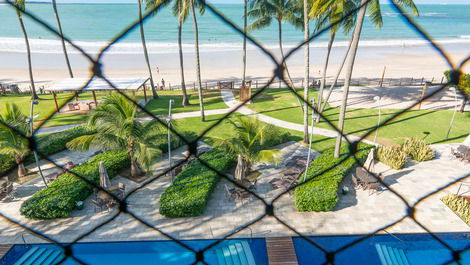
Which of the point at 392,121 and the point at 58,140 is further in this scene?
the point at 392,121

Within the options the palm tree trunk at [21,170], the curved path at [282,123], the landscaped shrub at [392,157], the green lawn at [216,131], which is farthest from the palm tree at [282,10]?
the palm tree trunk at [21,170]

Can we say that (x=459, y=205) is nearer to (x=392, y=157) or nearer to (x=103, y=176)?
(x=392, y=157)

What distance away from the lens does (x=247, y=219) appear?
580cm

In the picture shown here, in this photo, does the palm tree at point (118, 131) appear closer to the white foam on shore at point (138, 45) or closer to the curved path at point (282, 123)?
the curved path at point (282, 123)

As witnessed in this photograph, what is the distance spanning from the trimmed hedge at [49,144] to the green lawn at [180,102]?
10.8ft

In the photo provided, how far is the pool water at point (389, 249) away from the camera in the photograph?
493 cm

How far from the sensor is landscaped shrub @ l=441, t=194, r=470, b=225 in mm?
5785

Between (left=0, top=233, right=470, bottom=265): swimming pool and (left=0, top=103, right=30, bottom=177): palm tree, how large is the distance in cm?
245

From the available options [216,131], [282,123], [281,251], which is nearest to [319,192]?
[281,251]

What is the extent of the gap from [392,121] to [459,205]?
17.2 feet

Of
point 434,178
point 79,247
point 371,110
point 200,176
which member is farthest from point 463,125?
point 79,247

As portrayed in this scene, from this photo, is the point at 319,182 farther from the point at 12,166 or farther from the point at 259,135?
the point at 12,166

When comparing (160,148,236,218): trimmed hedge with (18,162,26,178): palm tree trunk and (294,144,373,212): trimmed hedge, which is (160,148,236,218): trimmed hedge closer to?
(294,144,373,212): trimmed hedge

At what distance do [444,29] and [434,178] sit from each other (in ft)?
154
